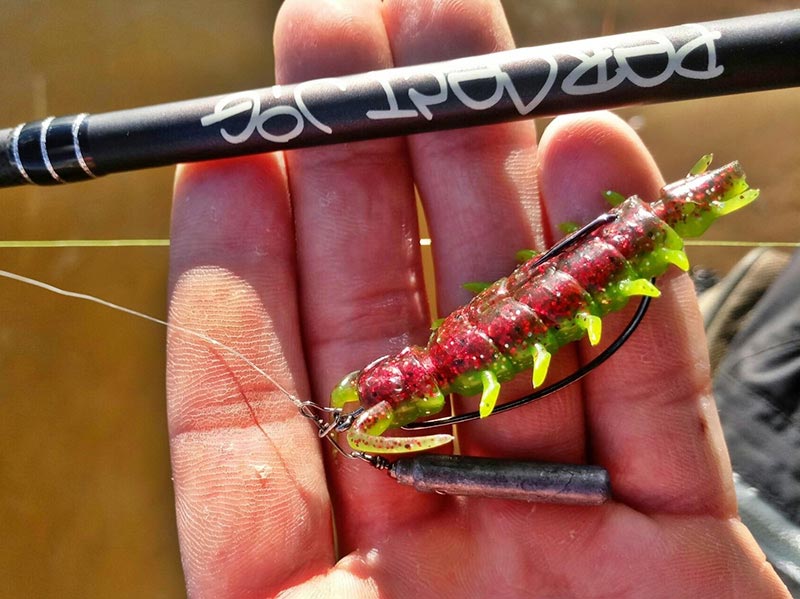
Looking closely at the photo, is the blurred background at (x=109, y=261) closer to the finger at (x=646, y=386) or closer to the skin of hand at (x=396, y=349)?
the skin of hand at (x=396, y=349)

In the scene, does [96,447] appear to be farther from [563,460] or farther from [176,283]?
[563,460]

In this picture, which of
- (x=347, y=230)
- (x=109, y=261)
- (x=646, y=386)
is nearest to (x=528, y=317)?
(x=646, y=386)

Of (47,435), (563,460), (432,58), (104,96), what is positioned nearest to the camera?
(563,460)

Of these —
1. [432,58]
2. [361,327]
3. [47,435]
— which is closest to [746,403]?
[361,327]

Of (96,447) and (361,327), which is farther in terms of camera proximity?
(96,447)

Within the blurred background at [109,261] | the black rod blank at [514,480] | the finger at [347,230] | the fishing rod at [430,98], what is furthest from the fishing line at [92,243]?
the black rod blank at [514,480]

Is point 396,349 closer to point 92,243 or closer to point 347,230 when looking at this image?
point 347,230
